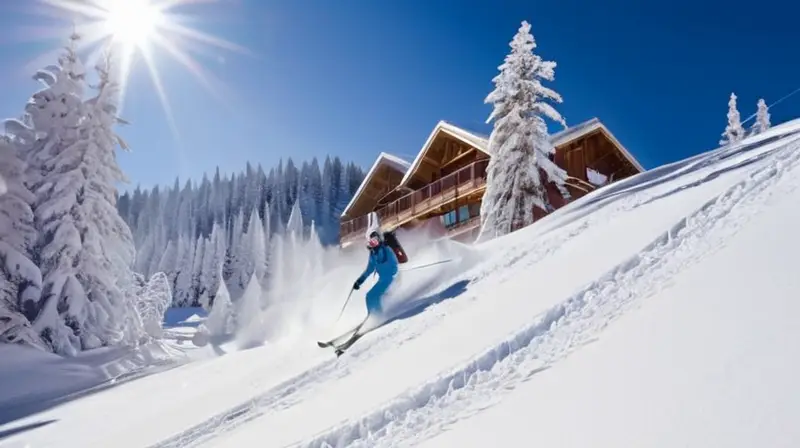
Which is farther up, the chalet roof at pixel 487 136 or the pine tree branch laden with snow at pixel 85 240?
the chalet roof at pixel 487 136

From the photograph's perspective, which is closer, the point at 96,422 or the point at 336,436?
the point at 336,436

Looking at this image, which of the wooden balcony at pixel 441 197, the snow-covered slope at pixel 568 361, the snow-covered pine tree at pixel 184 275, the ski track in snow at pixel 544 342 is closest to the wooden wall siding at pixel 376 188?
the wooden balcony at pixel 441 197

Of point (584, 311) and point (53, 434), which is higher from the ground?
point (584, 311)

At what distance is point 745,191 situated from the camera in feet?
26.8

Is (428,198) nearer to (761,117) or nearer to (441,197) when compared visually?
(441,197)

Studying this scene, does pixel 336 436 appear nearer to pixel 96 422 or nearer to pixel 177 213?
pixel 96 422

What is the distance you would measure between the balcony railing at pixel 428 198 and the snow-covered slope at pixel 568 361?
56.8ft

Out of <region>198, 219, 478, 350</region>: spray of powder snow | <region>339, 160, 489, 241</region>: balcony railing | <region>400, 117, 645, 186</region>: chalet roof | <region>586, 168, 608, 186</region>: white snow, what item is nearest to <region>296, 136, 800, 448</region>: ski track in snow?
<region>198, 219, 478, 350</region>: spray of powder snow

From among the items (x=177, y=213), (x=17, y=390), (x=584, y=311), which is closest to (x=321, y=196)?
(x=177, y=213)

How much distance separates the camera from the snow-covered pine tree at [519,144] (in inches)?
880

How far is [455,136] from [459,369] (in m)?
26.5

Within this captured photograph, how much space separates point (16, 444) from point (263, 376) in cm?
423

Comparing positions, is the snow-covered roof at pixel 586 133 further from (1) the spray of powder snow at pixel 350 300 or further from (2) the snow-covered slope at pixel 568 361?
(2) the snow-covered slope at pixel 568 361

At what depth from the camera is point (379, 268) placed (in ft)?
34.1
